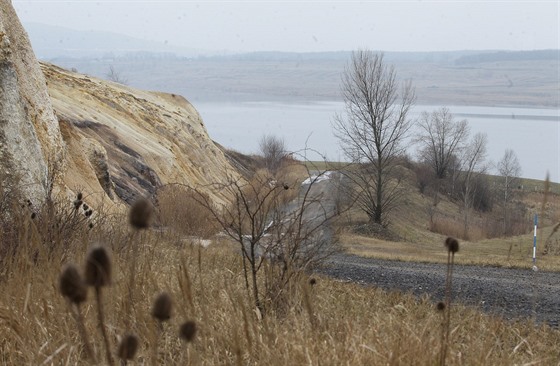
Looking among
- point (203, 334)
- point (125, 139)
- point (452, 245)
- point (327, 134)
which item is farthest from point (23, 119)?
point (327, 134)

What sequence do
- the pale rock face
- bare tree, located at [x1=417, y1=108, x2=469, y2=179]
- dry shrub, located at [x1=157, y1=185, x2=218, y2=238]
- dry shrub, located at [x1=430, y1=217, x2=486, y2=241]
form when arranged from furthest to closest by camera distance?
bare tree, located at [x1=417, y1=108, x2=469, y2=179] → dry shrub, located at [x1=430, y1=217, x2=486, y2=241] → dry shrub, located at [x1=157, y1=185, x2=218, y2=238] → the pale rock face

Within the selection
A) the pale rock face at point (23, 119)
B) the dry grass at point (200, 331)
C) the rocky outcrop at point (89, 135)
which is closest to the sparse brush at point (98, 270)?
the dry grass at point (200, 331)

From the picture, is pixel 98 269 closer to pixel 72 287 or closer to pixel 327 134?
pixel 72 287

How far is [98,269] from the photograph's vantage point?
1.66 metres

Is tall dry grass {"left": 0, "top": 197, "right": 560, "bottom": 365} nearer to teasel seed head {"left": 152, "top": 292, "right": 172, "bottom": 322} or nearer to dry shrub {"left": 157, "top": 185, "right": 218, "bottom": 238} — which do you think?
teasel seed head {"left": 152, "top": 292, "right": 172, "bottom": 322}

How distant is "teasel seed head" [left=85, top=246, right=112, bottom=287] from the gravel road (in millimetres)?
7238

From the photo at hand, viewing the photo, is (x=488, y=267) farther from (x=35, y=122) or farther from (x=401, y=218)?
(x=401, y=218)

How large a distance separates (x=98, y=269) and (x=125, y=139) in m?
22.7

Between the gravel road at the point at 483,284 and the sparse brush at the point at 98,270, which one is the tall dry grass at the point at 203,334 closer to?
the sparse brush at the point at 98,270

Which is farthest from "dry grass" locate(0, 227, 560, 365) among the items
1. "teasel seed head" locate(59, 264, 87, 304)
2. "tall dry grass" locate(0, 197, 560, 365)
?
"teasel seed head" locate(59, 264, 87, 304)

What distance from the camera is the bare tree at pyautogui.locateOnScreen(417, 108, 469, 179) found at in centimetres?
7300

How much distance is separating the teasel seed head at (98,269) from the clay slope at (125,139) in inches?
459

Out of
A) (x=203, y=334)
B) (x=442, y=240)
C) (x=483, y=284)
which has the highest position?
(x=203, y=334)

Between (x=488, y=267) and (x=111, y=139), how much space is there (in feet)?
41.0
